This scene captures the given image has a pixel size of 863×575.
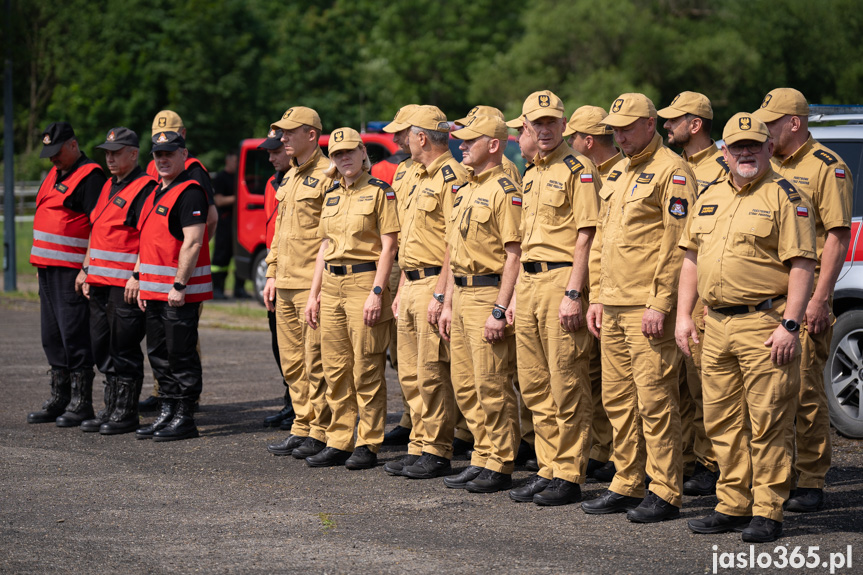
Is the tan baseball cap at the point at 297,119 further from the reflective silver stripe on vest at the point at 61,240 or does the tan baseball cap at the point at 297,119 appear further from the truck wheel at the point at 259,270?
the truck wheel at the point at 259,270

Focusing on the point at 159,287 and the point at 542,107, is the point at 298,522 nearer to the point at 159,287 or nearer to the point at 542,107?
the point at 542,107

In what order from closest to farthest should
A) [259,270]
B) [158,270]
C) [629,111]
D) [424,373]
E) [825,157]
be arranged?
1. [629,111]
2. [825,157]
3. [424,373]
4. [158,270]
5. [259,270]

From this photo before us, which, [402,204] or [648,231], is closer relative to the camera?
[648,231]

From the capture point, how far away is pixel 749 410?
17.9ft

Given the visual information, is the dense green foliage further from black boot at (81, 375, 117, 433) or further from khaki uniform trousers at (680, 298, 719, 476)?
khaki uniform trousers at (680, 298, 719, 476)

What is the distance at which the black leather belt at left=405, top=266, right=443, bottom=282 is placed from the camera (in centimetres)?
696

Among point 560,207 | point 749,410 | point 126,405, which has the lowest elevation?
point 126,405

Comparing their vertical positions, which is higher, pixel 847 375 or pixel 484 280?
pixel 484 280

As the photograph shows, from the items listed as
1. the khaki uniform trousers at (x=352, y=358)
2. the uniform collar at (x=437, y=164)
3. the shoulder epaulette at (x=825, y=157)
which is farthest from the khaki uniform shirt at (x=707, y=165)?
the khaki uniform trousers at (x=352, y=358)

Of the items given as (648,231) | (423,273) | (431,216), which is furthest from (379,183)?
(648,231)

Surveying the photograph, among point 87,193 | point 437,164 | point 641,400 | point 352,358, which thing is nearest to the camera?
point 641,400

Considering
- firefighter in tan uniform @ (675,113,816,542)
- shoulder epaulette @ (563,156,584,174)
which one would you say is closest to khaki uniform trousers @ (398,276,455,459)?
shoulder epaulette @ (563,156,584,174)

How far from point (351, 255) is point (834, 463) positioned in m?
3.38

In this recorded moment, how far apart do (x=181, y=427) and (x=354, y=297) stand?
6.27ft
